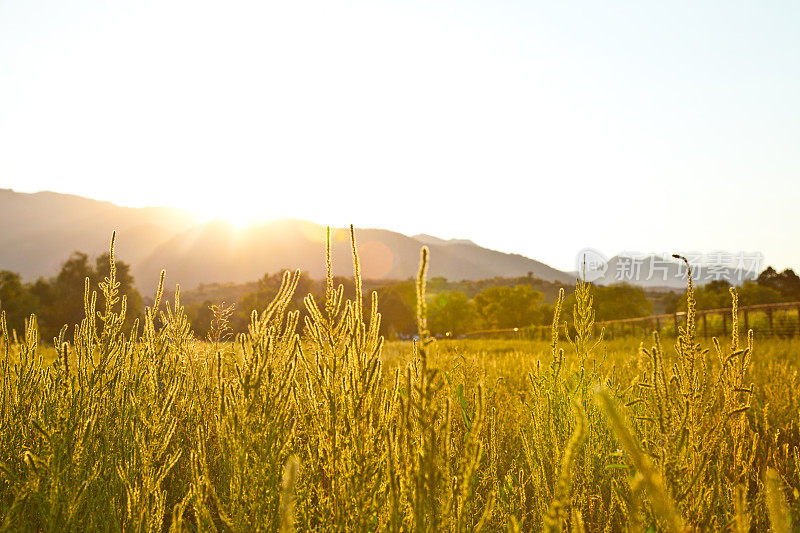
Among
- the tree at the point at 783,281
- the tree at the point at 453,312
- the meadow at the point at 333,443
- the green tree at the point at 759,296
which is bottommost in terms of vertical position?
the tree at the point at 453,312

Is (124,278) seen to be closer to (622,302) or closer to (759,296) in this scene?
(759,296)

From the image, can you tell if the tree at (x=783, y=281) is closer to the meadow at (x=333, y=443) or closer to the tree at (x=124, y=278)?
the tree at (x=124, y=278)

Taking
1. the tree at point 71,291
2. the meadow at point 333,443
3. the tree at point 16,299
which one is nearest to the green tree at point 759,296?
the tree at point 71,291

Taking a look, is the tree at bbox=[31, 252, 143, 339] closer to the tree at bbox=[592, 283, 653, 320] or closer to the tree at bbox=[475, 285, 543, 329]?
the tree at bbox=[475, 285, 543, 329]

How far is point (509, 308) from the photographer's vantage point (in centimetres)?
7812

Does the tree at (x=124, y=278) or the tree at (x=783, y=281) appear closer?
the tree at (x=124, y=278)

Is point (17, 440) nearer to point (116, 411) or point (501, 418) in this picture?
point (116, 411)

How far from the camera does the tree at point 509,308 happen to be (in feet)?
252

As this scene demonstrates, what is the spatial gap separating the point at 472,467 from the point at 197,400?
9.79ft

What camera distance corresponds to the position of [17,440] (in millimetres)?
2877

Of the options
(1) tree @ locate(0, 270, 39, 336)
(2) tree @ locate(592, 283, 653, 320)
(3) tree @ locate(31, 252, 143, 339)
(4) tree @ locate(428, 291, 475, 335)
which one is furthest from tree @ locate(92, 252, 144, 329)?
(2) tree @ locate(592, 283, 653, 320)

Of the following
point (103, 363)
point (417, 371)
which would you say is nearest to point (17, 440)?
point (103, 363)

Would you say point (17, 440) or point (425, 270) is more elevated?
point (425, 270)

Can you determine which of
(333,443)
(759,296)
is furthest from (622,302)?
(333,443)
